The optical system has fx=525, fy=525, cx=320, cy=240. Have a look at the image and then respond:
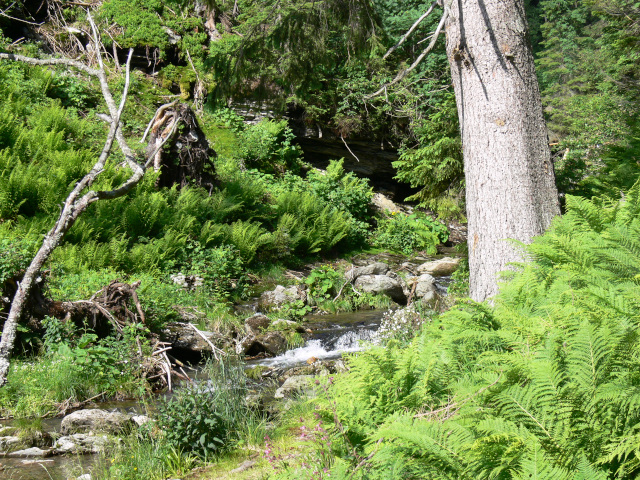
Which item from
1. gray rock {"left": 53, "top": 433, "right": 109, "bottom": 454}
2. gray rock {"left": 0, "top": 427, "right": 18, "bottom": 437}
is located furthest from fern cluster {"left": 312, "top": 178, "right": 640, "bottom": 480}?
gray rock {"left": 0, "top": 427, "right": 18, "bottom": 437}

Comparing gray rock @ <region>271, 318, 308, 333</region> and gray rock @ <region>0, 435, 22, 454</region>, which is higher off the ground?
gray rock @ <region>0, 435, 22, 454</region>

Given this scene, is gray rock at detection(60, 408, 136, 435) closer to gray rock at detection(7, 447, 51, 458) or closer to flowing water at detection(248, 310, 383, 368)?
gray rock at detection(7, 447, 51, 458)

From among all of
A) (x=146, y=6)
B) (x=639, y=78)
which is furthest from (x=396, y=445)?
(x=146, y=6)

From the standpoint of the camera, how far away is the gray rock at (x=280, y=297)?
892 cm

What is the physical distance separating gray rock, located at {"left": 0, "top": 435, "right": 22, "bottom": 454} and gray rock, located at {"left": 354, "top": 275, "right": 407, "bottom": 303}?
6.38m

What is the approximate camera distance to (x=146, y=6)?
15.0m

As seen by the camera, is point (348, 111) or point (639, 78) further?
point (348, 111)

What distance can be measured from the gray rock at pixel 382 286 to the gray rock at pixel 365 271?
0.18 metres

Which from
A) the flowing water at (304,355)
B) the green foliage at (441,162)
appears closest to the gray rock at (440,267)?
the flowing water at (304,355)

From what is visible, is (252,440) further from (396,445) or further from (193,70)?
(193,70)

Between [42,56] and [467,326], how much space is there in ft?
44.6

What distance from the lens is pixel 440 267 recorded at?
36.9 feet

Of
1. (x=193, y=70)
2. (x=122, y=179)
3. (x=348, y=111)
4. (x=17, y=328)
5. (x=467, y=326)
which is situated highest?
(x=193, y=70)

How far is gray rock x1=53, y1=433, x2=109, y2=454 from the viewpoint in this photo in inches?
166
